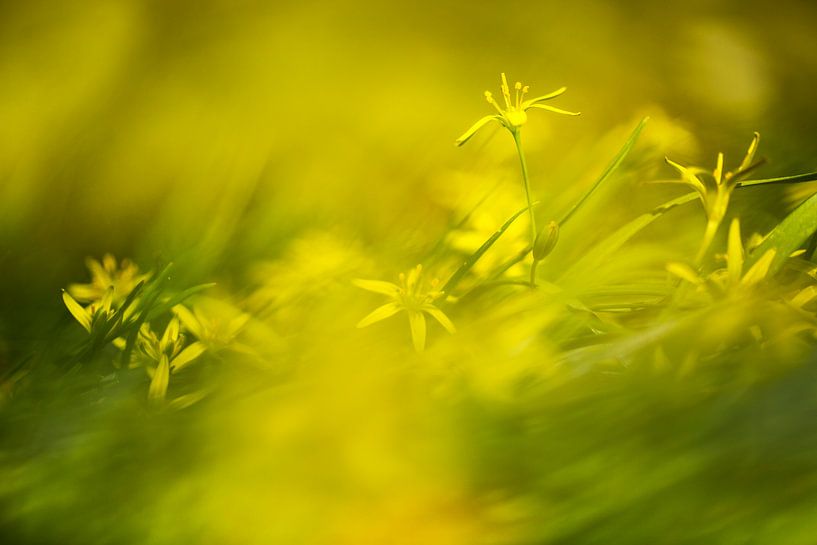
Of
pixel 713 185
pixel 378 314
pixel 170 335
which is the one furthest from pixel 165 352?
pixel 713 185

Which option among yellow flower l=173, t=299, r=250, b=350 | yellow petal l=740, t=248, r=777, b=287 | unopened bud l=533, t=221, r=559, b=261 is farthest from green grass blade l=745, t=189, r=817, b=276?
yellow flower l=173, t=299, r=250, b=350

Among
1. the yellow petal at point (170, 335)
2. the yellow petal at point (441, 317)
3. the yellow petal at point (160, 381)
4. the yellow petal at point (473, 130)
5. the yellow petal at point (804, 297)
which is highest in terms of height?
the yellow petal at point (473, 130)

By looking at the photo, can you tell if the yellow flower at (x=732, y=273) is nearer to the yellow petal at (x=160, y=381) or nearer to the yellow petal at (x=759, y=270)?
the yellow petal at (x=759, y=270)

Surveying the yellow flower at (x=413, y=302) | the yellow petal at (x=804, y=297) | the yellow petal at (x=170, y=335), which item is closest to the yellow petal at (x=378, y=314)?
the yellow flower at (x=413, y=302)

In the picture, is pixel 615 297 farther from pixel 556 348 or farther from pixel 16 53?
pixel 16 53

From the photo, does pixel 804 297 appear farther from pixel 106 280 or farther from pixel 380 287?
pixel 106 280

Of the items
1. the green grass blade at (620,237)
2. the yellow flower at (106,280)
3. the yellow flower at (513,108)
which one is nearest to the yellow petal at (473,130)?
the yellow flower at (513,108)

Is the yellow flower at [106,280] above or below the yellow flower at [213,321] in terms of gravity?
above

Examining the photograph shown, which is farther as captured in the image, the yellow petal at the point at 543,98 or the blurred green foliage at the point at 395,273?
the yellow petal at the point at 543,98

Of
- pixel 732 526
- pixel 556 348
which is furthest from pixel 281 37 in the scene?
pixel 732 526
